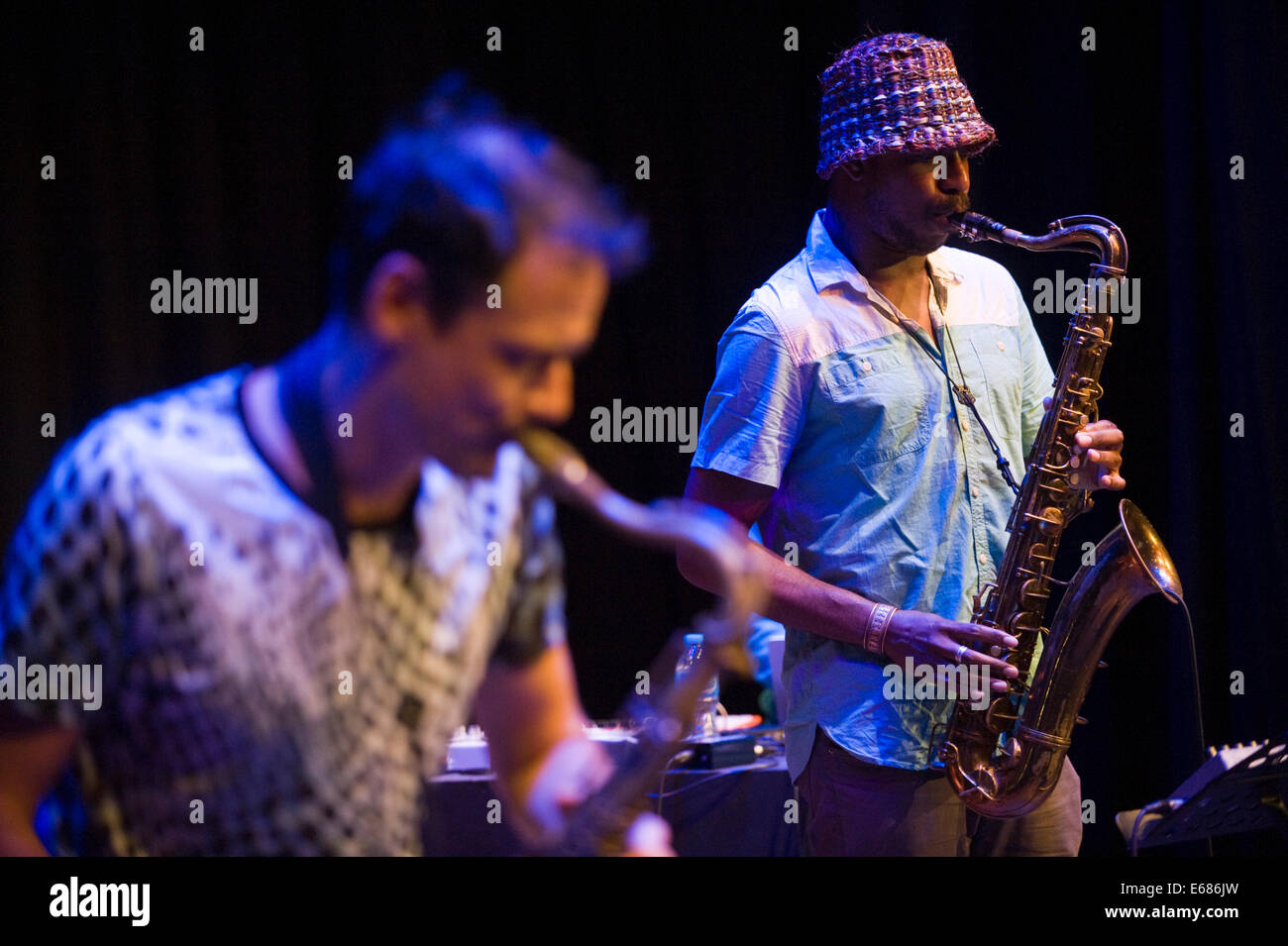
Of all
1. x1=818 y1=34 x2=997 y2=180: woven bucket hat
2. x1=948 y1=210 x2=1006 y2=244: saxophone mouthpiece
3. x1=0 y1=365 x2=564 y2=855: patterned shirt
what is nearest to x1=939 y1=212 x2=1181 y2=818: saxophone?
x1=948 y1=210 x2=1006 y2=244: saxophone mouthpiece

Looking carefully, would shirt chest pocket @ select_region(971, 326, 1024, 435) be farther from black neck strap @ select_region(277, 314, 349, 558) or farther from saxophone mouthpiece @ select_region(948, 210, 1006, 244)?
black neck strap @ select_region(277, 314, 349, 558)

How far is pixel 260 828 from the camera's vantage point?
1.19m

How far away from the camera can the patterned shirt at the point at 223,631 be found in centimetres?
112

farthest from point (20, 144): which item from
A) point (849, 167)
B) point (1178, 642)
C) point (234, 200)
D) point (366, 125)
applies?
point (1178, 642)

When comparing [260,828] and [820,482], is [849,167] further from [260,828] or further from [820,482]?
[260,828]

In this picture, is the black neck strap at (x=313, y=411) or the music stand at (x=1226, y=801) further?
the music stand at (x=1226, y=801)

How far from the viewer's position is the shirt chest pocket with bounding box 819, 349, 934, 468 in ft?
7.38

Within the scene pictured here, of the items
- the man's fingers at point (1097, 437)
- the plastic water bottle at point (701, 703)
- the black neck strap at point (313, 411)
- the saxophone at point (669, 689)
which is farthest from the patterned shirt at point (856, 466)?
the black neck strap at point (313, 411)

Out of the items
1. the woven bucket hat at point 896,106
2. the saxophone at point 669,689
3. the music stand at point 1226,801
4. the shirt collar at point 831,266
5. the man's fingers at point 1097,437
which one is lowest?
the music stand at point 1226,801

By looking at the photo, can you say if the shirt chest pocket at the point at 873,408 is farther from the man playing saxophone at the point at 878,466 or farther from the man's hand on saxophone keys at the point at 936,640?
the man's hand on saxophone keys at the point at 936,640

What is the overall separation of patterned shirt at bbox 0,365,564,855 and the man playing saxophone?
942 mm

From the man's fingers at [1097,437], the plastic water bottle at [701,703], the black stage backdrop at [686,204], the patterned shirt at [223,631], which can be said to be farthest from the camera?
the black stage backdrop at [686,204]

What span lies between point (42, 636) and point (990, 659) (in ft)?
5.02
